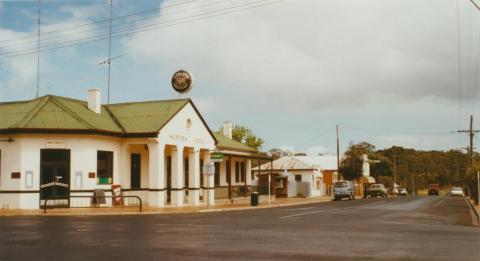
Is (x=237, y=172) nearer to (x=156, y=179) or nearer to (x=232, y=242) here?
(x=156, y=179)

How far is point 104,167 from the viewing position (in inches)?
1326

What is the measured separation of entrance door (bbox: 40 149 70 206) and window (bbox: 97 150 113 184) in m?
2.09

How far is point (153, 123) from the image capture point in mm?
35250

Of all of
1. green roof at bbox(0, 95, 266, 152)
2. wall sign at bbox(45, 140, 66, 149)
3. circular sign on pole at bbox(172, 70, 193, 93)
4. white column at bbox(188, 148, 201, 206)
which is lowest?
white column at bbox(188, 148, 201, 206)

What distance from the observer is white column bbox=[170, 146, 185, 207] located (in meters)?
35.8

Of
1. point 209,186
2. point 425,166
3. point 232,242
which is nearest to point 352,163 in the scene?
point 209,186

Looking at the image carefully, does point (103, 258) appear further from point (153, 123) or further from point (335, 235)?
point (153, 123)

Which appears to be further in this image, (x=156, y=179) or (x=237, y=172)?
(x=237, y=172)

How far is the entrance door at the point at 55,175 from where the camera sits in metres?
30.9

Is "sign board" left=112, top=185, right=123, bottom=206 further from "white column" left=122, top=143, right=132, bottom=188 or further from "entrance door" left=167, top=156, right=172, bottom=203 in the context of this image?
"entrance door" left=167, top=156, right=172, bottom=203

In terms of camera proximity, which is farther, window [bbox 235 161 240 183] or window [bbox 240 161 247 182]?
window [bbox 240 161 247 182]

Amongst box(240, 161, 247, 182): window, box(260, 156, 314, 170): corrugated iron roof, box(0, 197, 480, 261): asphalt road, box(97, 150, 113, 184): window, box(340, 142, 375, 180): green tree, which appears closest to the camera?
box(0, 197, 480, 261): asphalt road

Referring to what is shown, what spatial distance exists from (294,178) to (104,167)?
115 ft

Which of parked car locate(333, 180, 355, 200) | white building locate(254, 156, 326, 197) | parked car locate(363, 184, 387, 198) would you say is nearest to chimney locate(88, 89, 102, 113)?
white building locate(254, 156, 326, 197)
